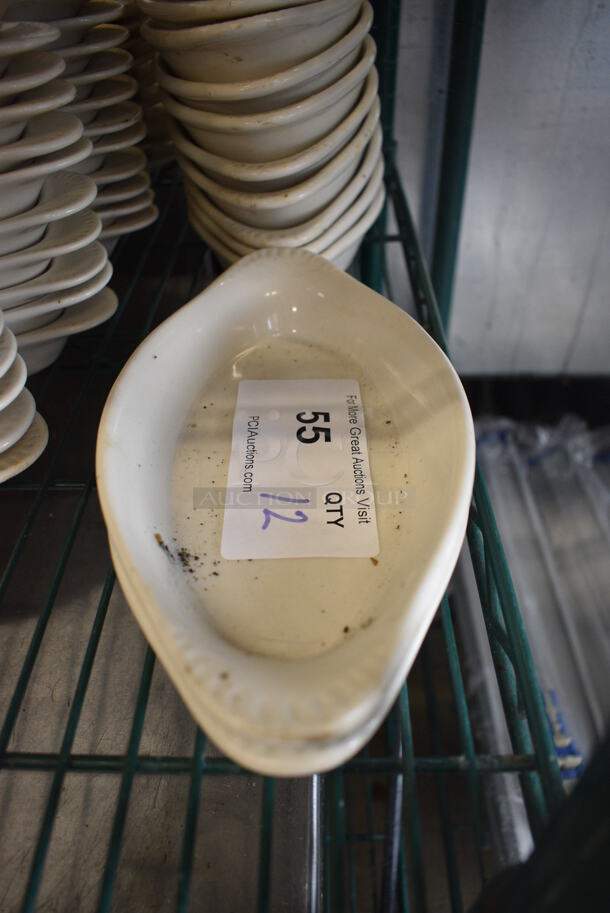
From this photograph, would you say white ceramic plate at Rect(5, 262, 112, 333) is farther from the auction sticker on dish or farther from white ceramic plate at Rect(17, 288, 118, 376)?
the auction sticker on dish

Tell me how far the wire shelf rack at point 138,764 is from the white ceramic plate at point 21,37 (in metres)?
0.27

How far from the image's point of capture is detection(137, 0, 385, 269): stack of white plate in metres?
0.44

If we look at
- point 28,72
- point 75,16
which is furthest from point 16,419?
point 75,16

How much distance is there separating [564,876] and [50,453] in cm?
51

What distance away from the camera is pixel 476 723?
0.92m

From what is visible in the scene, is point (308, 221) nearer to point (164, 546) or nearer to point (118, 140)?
point (118, 140)

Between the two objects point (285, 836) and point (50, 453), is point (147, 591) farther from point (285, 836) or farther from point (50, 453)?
point (50, 453)

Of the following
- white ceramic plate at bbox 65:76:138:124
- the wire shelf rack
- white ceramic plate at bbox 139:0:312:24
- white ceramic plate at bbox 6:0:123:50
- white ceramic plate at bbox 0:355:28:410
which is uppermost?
white ceramic plate at bbox 139:0:312:24

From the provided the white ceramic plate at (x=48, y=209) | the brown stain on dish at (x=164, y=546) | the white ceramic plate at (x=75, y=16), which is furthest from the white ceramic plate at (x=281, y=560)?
the white ceramic plate at (x=75, y=16)

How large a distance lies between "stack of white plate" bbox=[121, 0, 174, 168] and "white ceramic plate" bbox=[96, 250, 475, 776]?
240 mm

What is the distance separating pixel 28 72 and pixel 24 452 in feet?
0.83

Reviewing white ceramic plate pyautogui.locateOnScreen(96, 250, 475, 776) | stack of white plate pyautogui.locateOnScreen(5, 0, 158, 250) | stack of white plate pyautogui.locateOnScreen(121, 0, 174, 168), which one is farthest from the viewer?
stack of white plate pyautogui.locateOnScreen(121, 0, 174, 168)

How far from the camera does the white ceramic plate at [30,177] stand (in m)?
0.42

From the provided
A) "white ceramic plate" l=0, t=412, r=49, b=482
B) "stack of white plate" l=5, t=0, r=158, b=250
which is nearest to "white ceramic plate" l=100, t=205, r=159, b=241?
"stack of white plate" l=5, t=0, r=158, b=250
